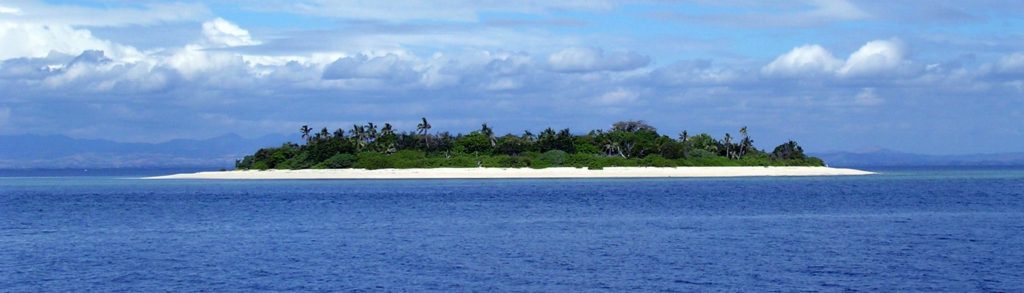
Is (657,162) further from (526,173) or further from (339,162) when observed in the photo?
(339,162)

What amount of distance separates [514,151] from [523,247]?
4307 inches

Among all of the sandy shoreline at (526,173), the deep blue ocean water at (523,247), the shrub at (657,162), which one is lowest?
the deep blue ocean water at (523,247)

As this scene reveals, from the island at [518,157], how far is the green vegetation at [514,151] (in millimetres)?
125

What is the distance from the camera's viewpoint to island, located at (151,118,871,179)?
136 meters

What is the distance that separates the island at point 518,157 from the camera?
136125 millimetres

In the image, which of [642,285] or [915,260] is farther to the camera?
[915,260]

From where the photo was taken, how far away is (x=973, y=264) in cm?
3144

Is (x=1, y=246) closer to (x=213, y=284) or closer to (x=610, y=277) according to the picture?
(x=213, y=284)

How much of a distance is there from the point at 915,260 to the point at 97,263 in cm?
2433

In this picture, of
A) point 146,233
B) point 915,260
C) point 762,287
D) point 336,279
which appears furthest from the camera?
point 146,233

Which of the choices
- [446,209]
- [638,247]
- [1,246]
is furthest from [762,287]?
[446,209]

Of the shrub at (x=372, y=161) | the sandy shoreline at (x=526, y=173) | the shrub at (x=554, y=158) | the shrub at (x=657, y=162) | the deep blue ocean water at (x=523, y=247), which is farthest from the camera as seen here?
the shrub at (x=372, y=161)

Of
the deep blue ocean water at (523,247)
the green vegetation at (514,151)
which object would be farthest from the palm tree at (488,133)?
the deep blue ocean water at (523,247)

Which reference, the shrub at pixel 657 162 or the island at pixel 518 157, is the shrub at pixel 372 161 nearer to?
the island at pixel 518 157
